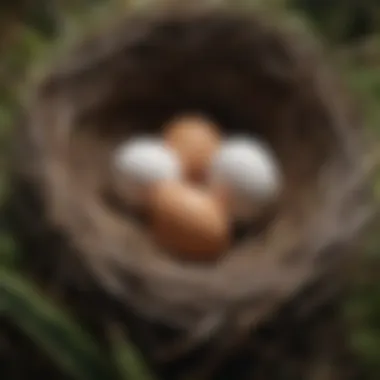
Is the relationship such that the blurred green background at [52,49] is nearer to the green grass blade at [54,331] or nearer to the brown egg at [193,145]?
the green grass blade at [54,331]

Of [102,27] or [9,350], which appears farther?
[102,27]

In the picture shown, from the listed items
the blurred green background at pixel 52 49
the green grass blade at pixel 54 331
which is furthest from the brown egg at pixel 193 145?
the green grass blade at pixel 54 331

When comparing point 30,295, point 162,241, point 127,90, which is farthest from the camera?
point 127,90

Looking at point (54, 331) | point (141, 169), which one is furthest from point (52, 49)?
point (54, 331)

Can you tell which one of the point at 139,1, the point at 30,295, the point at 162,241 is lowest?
the point at 30,295

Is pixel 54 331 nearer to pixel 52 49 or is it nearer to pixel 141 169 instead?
pixel 141 169

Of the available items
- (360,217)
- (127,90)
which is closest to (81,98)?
(127,90)

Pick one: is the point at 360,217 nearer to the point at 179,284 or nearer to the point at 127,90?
the point at 179,284
